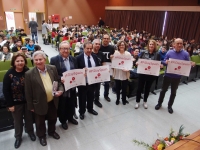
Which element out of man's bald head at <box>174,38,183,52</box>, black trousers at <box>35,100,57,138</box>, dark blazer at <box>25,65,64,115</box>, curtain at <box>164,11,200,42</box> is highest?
curtain at <box>164,11,200,42</box>

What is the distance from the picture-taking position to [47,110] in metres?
2.52

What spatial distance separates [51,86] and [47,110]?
384 mm

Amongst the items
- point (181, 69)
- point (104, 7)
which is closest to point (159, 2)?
point (104, 7)

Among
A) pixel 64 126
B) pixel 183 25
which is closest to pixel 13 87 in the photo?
pixel 64 126

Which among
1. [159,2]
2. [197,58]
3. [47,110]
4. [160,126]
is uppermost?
[159,2]

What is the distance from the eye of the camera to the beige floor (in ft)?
9.21

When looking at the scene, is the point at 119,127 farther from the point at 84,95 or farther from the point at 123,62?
the point at 123,62

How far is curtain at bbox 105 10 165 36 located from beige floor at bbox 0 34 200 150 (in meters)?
10.1

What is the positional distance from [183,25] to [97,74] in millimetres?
10430

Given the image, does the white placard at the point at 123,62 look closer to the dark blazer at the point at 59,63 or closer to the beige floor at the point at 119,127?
the beige floor at the point at 119,127

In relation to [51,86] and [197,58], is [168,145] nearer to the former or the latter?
[51,86]

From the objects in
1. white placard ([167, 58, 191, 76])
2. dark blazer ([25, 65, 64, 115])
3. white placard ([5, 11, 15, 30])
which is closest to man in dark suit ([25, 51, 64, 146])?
dark blazer ([25, 65, 64, 115])

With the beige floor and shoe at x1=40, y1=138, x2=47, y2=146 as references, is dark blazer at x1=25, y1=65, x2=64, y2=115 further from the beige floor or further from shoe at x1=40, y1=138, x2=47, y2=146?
the beige floor

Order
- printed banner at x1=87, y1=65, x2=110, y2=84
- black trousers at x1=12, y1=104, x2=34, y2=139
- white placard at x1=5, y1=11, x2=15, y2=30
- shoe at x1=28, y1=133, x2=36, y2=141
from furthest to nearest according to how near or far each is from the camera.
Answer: white placard at x1=5, y1=11, x2=15, y2=30, printed banner at x1=87, y1=65, x2=110, y2=84, shoe at x1=28, y1=133, x2=36, y2=141, black trousers at x1=12, y1=104, x2=34, y2=139
